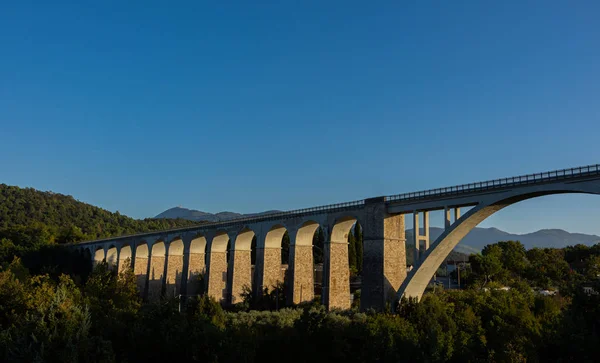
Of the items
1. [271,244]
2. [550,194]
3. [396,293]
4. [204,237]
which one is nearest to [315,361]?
[396,293]

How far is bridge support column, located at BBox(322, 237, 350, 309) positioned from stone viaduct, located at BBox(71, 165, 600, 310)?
0.27ft

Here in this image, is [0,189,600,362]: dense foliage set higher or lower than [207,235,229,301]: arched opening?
lower

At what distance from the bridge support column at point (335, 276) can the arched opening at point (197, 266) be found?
23.4 m

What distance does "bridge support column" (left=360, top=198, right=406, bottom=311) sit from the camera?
116 ft

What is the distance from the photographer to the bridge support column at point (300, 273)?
1674 inches

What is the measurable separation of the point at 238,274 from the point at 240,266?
2.88ft

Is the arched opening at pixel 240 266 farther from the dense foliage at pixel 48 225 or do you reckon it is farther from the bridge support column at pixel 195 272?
the dense foliage at pixel 48 225

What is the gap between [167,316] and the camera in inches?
1075

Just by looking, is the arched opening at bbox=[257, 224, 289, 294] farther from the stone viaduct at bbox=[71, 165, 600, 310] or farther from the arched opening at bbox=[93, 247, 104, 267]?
the arched opening at bbox=[93, 247, 104, 267]

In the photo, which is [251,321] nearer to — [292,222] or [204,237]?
[292,222]

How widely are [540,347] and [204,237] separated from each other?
1632 inches

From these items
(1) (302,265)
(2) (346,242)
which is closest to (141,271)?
(1) (302,265)

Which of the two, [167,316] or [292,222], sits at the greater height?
[292,222]

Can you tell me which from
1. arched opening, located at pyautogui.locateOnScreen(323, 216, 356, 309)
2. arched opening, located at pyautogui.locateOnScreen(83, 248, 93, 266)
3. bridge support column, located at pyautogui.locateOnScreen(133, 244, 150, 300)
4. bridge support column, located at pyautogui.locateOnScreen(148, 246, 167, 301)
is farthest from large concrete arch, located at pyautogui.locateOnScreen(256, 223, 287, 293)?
arched opening, located at pyautogui.locateOnScreen(83, 248, 93, 266)
